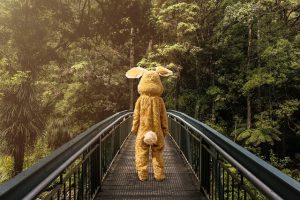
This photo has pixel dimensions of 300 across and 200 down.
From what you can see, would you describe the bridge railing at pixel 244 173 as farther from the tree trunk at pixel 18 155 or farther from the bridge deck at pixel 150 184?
the tree trunk at pixel 18 155

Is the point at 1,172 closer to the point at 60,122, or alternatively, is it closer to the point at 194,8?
the point at 60,122

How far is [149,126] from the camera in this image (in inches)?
262

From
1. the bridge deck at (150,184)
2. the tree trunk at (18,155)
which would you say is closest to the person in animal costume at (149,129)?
the bridge deck at (150,184)

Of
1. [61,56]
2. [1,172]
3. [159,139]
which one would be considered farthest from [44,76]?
[159,139]

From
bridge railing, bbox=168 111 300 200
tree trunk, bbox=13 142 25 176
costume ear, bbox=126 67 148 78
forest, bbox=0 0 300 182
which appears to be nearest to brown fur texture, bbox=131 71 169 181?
costume ear, bbox=126 67 148 78

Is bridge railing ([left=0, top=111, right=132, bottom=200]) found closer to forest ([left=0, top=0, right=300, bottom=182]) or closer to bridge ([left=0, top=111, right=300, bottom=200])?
bridge ([left=0, top=111, right=300, bottom=200])

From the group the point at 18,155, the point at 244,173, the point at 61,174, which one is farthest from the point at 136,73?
the point at 18,155

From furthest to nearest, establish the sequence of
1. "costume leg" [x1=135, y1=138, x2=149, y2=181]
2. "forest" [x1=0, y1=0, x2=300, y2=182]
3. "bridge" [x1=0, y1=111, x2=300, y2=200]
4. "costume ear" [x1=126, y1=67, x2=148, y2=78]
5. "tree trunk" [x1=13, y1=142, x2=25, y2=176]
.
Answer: "forest" [x1=0, y1=0, x2=300, y2=182] < "tree trunk" [x1=13, y1=142, x2=25, y2=176] < "costume ear" [x1=126, y1=67, x2=148, y2=78] < "costume leg" [x1=135, y1=138, x2=149, y2=181] < "bridge" [x1=0, y1=111, x2=300, y2=200]

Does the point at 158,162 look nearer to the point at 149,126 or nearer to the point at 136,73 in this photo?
the point at 149,126

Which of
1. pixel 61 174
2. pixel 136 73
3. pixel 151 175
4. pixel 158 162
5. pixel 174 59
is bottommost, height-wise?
pixel 151 175

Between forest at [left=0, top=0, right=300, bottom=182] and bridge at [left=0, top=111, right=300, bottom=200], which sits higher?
forest at [left=0, top=0, right=300, bottom=182]

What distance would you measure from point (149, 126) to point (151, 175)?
3.75 ft

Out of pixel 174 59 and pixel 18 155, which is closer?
pixel 18 155

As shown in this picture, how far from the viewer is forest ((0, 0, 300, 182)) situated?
61.7 feet
